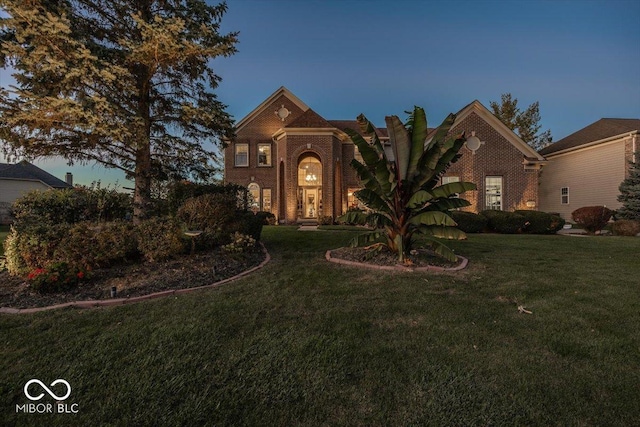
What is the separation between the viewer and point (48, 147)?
654 centimetres

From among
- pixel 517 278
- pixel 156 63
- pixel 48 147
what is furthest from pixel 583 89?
pixel 48 147

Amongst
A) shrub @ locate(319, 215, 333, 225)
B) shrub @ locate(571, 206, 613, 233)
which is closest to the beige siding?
shrub @ locate(571, 206, 613, 233)

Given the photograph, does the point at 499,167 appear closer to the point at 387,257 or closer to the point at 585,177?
the point at 585,177

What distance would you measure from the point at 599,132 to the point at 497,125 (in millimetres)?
8466

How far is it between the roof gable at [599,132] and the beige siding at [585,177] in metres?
0.54

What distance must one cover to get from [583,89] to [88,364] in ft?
199

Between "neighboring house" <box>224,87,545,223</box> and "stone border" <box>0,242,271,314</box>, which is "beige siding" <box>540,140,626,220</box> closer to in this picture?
"neighboring house" <box>224,87,545,223</box>

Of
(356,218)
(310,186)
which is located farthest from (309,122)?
(356,218)

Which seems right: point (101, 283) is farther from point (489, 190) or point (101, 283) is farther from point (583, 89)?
point (583, 89)

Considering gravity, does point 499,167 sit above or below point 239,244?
above

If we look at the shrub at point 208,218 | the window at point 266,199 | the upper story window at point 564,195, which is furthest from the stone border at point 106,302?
the upper story window at point 564,195

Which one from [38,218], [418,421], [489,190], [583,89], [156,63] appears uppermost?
[583,89]

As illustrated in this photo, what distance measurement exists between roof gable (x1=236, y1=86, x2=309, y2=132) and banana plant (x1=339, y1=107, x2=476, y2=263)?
1572cm

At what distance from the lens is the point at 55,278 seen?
4516mm
